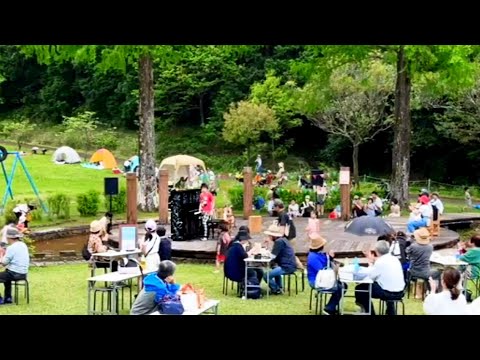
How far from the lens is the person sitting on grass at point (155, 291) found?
8320 mm

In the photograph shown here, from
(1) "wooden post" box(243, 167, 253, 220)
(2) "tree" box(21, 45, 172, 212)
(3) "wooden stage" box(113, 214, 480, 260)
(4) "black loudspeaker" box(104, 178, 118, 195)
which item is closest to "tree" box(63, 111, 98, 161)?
(2) "tree" box(21, 45, 172, 212)

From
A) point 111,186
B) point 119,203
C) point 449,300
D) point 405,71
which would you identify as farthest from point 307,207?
point 449,300

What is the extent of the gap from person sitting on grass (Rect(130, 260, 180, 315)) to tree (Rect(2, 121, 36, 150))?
3751 cm

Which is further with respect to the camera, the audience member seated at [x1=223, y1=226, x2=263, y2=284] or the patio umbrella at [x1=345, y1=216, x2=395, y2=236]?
the patio umbrella at [x1=345, y1=216, x2=395, y2=236]

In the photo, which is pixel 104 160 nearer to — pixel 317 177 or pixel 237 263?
pixel 317 177

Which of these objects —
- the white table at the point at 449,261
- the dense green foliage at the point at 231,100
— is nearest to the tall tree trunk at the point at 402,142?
the dense green foliage at the point at 231,100

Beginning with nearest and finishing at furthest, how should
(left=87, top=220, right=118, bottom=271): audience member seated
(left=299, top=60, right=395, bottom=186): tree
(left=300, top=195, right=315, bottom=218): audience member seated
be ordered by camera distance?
(left=87, top=220, right=118, bottom=271): audience member seated
(left=300, top=195, right=315, bottom=218): audience member seated
(left=299, top=60, right=395, bottom=186): tree

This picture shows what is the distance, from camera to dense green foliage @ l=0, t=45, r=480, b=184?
23.7m

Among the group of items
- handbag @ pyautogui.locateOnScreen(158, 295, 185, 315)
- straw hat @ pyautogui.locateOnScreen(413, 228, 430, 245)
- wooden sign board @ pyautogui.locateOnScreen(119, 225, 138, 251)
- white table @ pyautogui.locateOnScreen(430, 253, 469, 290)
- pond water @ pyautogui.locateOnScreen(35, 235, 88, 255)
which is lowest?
pond water @ pyautogui.locateOnScreen(35, 235, 88, 255)

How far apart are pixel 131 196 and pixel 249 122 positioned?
18.2m

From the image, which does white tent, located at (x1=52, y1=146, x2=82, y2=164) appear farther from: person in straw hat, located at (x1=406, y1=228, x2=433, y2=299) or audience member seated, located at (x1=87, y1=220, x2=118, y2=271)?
person in straw hat, located at (x1=406, y1=228, x2=433, y2=299)
